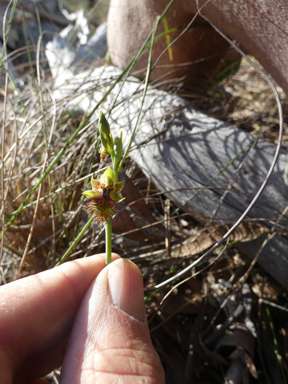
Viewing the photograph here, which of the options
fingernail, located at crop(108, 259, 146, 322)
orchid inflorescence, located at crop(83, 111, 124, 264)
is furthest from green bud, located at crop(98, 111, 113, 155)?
fingernail, located at crop(108, 259, 146, 322)

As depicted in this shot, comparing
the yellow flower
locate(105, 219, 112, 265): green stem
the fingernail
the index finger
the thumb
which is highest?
the yellow flower

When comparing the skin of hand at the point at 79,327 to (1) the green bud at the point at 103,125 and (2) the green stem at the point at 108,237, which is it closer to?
(2) the green stem at the point at 108,237

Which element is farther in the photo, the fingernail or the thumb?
the fingernail

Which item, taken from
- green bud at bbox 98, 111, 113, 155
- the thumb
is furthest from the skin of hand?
green bud at bbox 98, 111, 113, 155

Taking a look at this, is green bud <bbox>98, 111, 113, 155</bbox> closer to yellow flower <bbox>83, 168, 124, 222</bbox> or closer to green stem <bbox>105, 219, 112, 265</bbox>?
yellow flower <bbox>83, 168, 124, 222</bbox>

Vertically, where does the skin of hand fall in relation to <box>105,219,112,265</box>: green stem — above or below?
below

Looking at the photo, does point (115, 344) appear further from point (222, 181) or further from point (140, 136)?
point (140, 136)

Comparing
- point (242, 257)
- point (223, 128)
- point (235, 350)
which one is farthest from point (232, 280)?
point (223, 128)

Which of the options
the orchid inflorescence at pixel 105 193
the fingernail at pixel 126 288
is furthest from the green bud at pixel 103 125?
the fingernail at pixel 126 288
